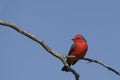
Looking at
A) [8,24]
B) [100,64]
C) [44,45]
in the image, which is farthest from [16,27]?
[100,64]

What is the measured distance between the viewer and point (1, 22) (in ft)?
20.0

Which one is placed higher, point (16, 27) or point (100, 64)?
point (16, 27)

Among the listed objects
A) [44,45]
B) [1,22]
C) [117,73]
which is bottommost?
[117,73]

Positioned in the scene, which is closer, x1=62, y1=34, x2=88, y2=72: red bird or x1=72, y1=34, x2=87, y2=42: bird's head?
x1=62, y1=34, x2=88, y2=72: red bird

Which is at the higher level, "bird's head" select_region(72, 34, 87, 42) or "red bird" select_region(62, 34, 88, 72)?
"bird's head" select_region(72, 34, 87, 42)

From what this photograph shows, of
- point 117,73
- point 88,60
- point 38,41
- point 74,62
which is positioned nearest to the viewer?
point 38,41

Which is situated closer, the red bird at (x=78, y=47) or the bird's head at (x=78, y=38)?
the red bird at (x=78, y=47)

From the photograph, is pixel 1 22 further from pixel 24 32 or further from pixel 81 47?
pixel 81 47

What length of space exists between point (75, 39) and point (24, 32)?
663 centimetres

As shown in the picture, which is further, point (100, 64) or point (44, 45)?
point (100, 64)

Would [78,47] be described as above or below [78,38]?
below

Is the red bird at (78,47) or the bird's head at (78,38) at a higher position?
the bird's head at (78,38)

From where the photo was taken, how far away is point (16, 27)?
19.7 ft

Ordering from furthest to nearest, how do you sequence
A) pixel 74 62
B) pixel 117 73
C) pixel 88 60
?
pixel 74 62 → pixel 88 60 → pixel 117 73
